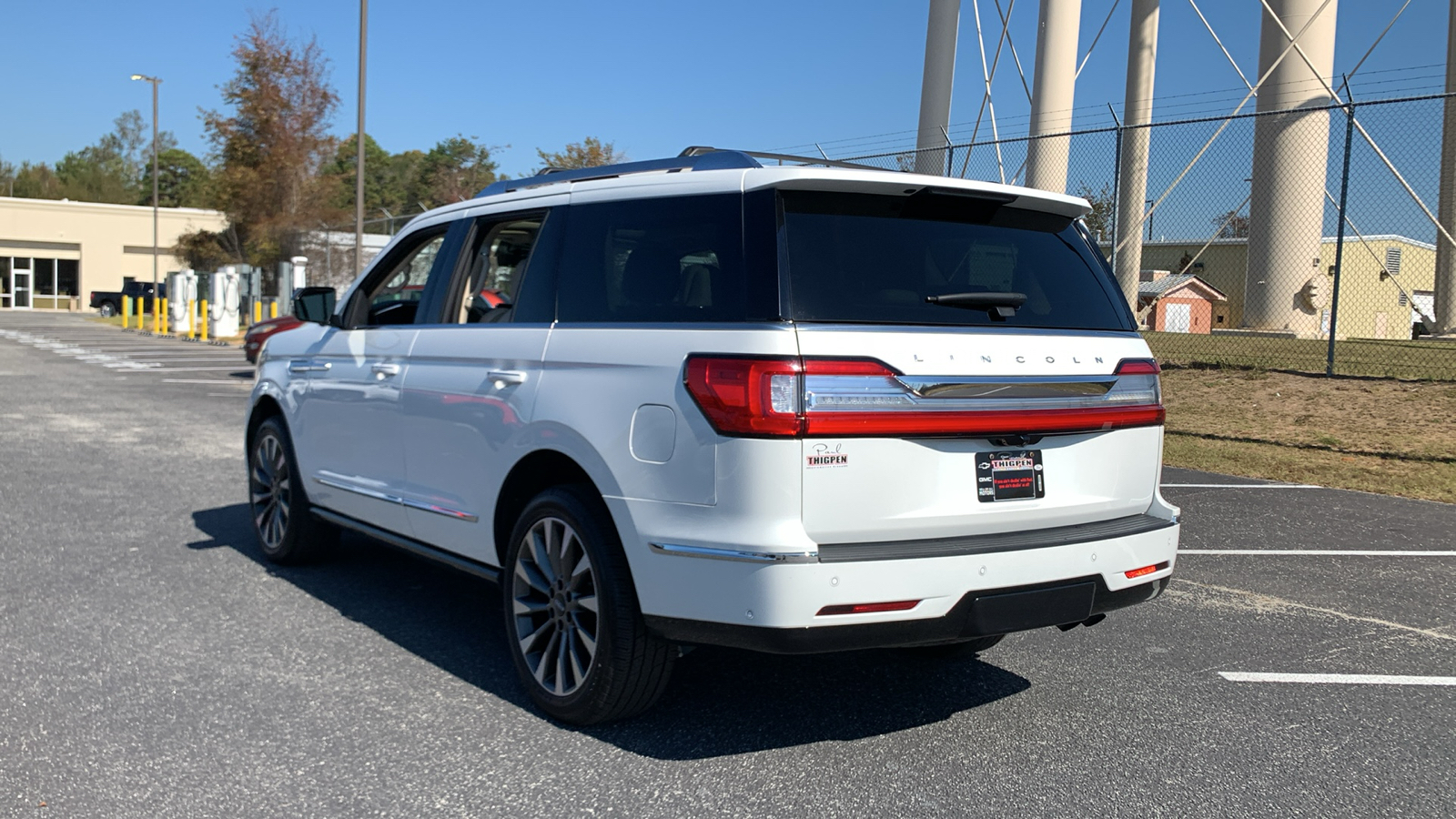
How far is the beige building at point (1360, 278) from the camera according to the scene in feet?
125

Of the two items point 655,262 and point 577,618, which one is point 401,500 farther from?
point 655,262

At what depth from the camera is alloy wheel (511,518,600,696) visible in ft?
13.8

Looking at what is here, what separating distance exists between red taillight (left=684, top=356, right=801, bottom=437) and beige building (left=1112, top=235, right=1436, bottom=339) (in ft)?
99.7

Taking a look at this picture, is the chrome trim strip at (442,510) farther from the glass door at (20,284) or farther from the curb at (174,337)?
the glass door at (20,284)

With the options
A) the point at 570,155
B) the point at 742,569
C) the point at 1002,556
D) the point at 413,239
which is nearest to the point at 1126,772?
the point at 1002,556

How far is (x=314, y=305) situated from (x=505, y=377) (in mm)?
2356

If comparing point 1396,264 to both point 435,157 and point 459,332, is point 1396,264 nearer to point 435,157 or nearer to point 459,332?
point 459,332

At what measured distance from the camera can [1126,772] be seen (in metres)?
3.91

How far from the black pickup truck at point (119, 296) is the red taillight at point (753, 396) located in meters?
60.1

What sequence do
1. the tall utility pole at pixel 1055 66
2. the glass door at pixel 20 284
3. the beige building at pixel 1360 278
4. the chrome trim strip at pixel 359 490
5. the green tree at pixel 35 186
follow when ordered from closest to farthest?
1. the chrome trim strip at pixel 359 490
2. the tall utility pole at pixel 1055 66
3. the beige building at pixel 1360 278
4. the glass door at pixel 20 284
5. the green tree at pixel 35 186

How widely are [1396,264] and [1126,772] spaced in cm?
4868

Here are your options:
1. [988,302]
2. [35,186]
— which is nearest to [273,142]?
[988,302]

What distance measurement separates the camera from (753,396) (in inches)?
141

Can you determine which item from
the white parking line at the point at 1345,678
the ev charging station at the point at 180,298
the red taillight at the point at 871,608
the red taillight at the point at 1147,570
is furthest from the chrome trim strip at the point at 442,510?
the ev charging station at the point at 180,298
